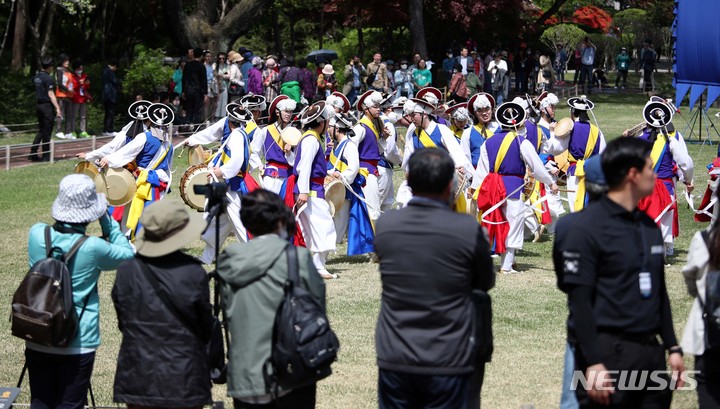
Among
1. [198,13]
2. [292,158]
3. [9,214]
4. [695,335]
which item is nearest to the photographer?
[695,335]

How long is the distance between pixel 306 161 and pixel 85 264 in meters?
5.76

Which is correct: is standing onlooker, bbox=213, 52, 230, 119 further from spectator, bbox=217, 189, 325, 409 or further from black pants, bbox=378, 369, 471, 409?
black pants, bbox=378, 369, 471, 409

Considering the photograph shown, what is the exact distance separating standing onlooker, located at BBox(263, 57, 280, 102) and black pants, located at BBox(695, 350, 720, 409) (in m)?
21.3

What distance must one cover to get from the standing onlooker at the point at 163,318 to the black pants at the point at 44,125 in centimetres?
1655

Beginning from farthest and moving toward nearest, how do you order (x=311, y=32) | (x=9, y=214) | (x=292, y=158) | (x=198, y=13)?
(x=311, y=32) → (x=198, y=13) → (x=9, y=214) → (x=292, y=158)

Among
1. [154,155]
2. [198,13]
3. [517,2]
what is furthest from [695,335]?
[517,2]

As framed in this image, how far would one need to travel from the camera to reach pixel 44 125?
22.2 metres

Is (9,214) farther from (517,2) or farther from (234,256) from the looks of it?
(517,2)

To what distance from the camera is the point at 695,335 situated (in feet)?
18.1

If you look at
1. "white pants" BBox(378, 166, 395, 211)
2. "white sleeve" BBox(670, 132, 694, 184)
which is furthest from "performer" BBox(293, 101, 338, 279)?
"white sleeve" BBox(670, 132, 694, 184)

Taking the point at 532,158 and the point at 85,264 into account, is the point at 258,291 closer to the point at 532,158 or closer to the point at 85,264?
the point at 85,264

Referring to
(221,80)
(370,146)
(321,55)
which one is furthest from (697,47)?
(321,55)

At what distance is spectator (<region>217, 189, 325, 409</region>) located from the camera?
546 cm

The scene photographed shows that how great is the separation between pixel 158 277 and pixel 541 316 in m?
5.30
